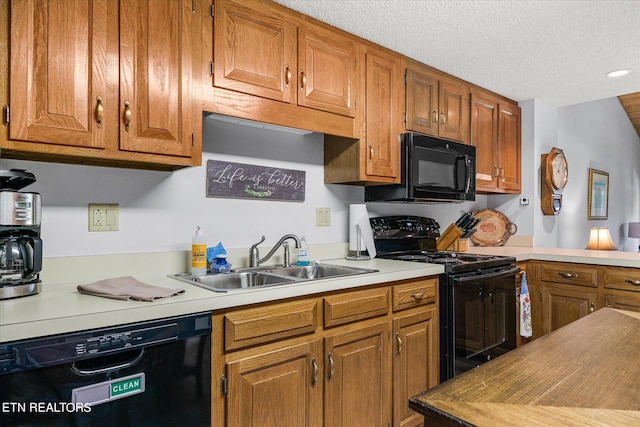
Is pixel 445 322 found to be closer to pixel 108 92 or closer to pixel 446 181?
pixel 446 181

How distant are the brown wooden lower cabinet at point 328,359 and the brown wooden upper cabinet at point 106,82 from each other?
29.0 inches

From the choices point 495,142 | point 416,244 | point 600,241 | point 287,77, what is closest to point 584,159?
point 600,241

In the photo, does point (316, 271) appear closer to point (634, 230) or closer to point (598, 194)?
point (598, 194)

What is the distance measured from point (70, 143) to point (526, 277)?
3050mm

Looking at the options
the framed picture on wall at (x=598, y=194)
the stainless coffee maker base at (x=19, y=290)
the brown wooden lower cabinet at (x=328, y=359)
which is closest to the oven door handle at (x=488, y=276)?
the brown wooden lower cabinet at (x=328, y=359)

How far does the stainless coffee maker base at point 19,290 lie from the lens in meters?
1.25

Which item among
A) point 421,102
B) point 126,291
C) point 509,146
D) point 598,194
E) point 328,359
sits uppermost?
point 421,102

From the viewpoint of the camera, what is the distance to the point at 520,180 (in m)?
3.65

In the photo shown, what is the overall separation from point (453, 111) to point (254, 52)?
163cm

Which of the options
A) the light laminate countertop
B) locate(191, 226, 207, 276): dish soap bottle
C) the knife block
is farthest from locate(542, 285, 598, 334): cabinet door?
locate(191, 226, 207, 276): dish soap bottle

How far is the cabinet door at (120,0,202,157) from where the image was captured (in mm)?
1521

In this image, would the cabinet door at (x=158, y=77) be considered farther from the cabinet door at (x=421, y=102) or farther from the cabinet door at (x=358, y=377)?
the cabinet door at (x=421, y=102)

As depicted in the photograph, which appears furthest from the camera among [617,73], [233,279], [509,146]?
[509,146]

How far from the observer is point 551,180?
142 inches
